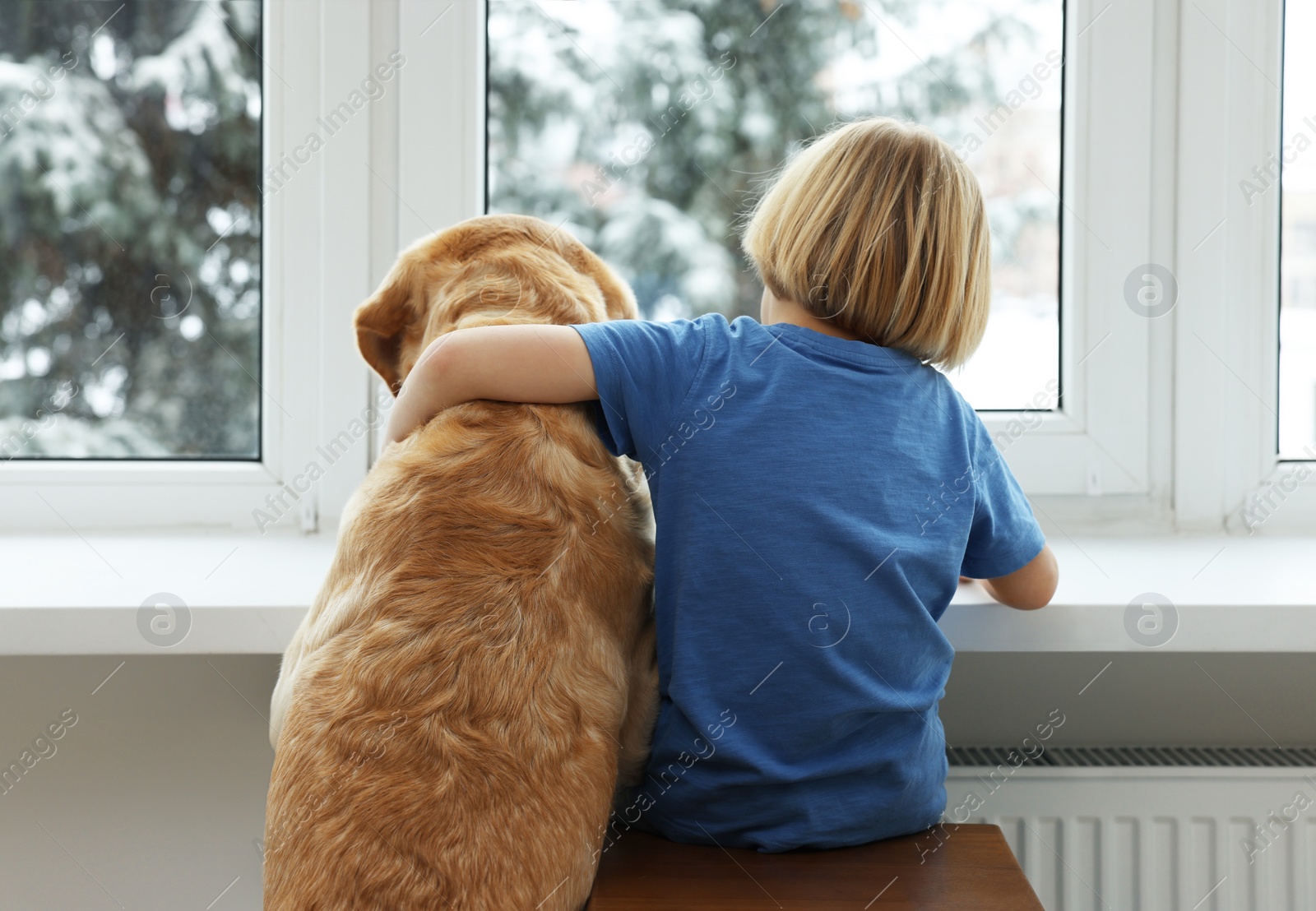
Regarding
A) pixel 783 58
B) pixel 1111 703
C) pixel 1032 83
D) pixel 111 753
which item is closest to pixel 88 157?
pixel 111 753

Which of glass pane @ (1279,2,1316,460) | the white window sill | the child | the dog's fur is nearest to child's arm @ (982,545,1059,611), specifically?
the white window sill

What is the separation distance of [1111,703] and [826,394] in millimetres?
840

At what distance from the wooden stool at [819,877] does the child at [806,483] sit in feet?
0.06

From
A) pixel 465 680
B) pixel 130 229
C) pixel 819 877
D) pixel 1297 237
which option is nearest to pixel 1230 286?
pixel 1297 237

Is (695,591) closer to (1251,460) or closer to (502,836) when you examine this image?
(502,836)

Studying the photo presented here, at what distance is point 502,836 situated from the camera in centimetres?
72

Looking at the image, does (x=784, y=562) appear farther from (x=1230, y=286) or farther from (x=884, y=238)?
(x=1230, y=286)

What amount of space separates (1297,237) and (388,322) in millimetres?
1431

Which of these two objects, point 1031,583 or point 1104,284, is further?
point 1104,284

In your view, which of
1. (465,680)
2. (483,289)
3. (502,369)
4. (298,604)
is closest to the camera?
(465,680)

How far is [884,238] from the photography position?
902 mm

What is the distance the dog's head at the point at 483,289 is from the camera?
3.06ft

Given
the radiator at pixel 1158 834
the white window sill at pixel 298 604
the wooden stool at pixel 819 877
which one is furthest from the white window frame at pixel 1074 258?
the wooden stool at pixel 819 877

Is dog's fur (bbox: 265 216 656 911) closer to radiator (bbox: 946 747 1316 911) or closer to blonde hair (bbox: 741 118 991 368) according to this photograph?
blonde hair (bbox: 741 118 991 368)
